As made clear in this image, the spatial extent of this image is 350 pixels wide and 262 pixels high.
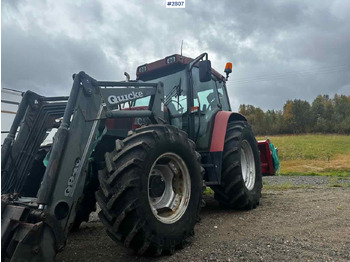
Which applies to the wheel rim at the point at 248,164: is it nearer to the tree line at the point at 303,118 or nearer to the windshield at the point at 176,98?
the windshield at the point at 176,98

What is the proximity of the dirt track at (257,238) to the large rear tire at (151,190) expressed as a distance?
0.25 meters

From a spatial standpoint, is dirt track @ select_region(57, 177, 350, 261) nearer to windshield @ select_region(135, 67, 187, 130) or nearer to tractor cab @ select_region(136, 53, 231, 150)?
tractor cab @ select_region(136, 53, 231, 150)

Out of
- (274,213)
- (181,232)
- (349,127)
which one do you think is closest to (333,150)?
(349,127)

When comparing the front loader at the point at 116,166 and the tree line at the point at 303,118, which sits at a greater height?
the tree line at the point at 303,118

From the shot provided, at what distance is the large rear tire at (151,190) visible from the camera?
110 inches

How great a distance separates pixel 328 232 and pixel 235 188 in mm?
1533

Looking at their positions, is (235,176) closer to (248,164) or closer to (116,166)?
(248,164)

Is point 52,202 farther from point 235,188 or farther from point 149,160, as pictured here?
point 235,188

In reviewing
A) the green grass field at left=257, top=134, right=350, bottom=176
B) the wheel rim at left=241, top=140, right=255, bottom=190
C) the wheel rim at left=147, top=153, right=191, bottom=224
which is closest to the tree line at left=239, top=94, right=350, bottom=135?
the green grass field at left=257, top=134, right=350, bottom=176

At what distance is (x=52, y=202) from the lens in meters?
2.64

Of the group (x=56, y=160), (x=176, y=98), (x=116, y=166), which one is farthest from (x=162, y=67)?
(x=56, y=160)

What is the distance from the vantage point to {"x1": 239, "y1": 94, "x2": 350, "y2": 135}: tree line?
5116cm

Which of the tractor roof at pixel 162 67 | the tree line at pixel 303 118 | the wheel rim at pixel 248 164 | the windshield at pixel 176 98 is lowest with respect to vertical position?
the wheel rim at pixel 248 164

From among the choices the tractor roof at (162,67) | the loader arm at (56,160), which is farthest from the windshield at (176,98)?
the loader arm at (56,160)
